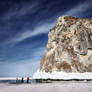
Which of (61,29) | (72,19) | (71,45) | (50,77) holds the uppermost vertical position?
(72,19)

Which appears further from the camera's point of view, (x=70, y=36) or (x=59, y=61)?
(x=70, y=36)

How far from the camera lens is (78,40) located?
2153 inches

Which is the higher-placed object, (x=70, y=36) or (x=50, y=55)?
(x=70, y=36)

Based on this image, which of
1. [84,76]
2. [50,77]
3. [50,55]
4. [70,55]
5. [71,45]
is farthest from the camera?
[50,55]

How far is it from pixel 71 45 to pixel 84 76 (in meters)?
16.0

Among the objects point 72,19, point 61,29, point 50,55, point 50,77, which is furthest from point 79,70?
point 72,19

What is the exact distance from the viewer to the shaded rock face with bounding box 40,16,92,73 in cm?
4991

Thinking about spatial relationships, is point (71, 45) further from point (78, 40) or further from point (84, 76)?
point (84, 76)

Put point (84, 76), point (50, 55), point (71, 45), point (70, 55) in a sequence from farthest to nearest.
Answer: point (50, 55), point (71, 45), point (70, 55), point (84, 76)

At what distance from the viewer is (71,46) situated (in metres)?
54.9

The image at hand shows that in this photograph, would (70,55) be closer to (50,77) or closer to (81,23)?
(50,77)

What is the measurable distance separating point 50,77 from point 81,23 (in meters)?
31.1

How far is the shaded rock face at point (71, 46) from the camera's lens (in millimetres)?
49906

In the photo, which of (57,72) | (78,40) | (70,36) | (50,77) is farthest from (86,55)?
(50,77)
